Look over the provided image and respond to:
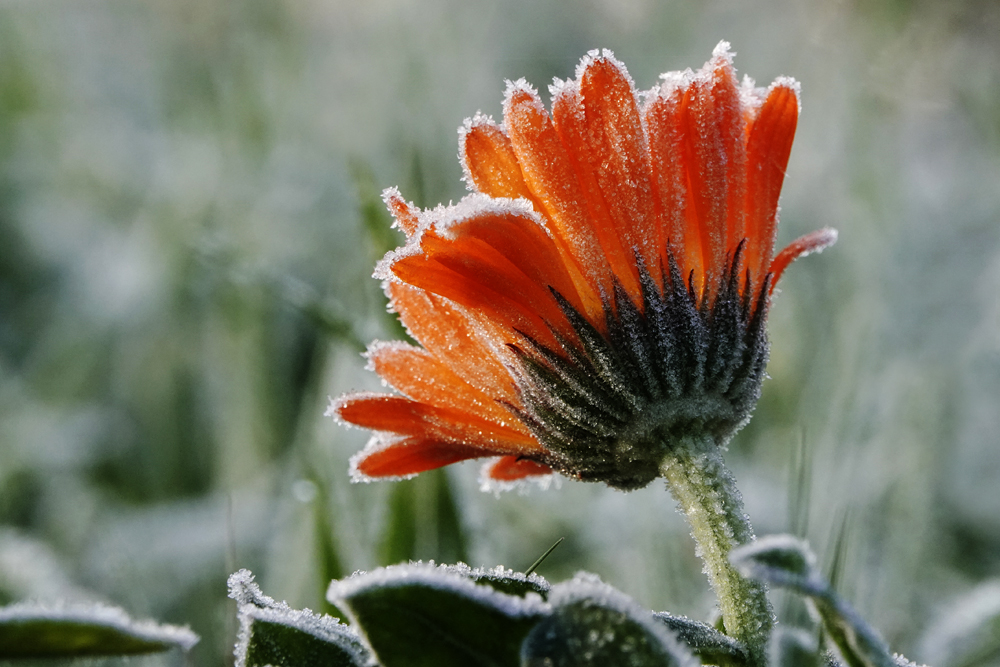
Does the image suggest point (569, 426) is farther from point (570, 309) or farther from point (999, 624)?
point (999, 624)

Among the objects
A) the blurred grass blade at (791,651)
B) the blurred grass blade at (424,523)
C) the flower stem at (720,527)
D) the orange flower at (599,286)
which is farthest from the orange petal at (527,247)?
the blurred grass blade at (424,523)

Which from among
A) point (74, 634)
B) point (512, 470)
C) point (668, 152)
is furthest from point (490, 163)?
point (74, 634)

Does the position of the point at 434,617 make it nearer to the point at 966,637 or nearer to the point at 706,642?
the point at 706,642

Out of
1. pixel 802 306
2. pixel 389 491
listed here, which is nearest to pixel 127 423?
pixel 389 491

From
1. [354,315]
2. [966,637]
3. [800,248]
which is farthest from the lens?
[354,315]

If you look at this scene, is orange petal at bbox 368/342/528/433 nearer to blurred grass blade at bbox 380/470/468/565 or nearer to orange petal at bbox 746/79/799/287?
orange petal at bbox 746/79/799/287

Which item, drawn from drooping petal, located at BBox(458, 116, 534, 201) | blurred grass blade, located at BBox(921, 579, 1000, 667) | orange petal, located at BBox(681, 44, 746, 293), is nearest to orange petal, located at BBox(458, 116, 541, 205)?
drooping petal, located at BBox(458, 116, 534, 201)
